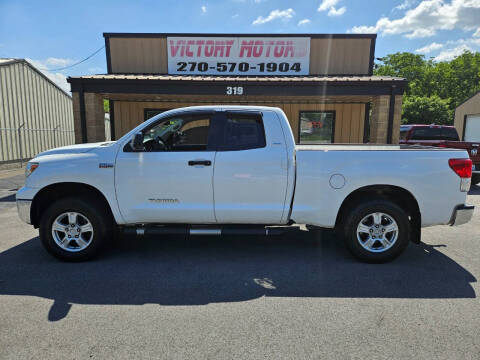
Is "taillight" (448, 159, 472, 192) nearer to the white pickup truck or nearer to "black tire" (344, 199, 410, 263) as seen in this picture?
the white pickup truck

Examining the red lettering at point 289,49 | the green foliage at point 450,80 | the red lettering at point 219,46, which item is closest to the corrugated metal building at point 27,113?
the red lettering at point 219,46

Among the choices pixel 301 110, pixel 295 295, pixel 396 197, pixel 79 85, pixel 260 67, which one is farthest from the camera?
pixel 301 110

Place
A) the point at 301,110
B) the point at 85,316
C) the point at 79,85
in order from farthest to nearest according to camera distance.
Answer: the point at 301,110, the point at 79,85, the point at 85,316

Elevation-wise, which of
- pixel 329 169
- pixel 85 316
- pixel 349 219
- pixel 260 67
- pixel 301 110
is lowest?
pixel 85 316

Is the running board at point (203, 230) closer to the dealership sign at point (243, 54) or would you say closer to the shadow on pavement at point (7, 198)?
the shadow on pavement at point (7, 198)

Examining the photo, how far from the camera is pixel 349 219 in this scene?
411cm

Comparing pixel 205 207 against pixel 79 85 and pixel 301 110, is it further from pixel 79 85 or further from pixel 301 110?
pixel 301 110

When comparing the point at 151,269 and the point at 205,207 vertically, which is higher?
the point at 205,207

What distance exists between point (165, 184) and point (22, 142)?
51.2 feet

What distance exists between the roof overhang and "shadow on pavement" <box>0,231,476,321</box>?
6125 mm

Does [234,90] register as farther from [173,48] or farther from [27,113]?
[27,113]

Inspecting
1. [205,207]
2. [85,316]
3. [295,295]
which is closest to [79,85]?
[205,207]

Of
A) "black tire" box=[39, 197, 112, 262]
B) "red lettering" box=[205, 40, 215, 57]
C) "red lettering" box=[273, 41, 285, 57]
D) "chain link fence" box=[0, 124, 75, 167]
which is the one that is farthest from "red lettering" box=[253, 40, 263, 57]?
"chain link fence" box=[0, 124, 75, 167]

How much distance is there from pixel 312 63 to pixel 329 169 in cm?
903
